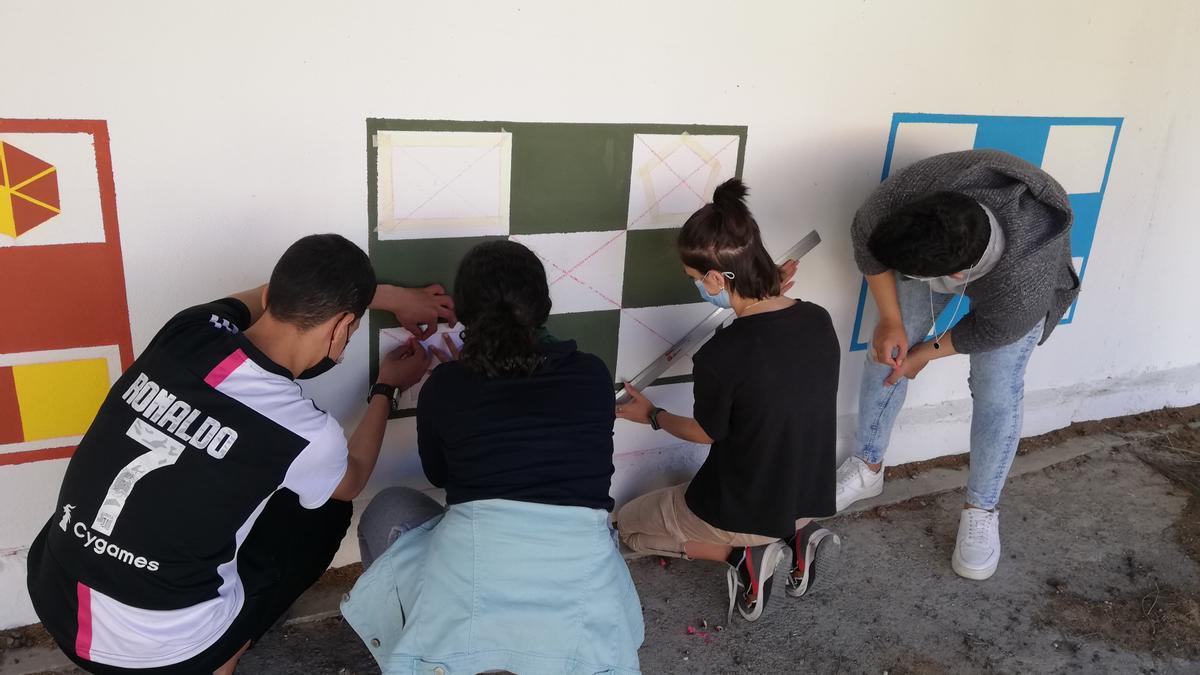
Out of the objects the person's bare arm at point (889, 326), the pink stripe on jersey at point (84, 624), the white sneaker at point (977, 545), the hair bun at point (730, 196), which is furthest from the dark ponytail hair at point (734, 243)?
the pink stripe on jersey at point (84, 624)

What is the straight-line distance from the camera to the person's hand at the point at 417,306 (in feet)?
5.78

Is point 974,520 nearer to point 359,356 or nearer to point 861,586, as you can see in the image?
point 861,586

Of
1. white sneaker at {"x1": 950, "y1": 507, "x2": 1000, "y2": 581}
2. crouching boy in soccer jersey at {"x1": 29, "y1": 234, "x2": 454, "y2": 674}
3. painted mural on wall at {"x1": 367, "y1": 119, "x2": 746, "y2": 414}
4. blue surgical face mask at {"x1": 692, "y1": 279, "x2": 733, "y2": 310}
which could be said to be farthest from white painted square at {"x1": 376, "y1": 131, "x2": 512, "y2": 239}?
white sneaker at {"x1": 950, "y1": 507, "x2": 1000, "y2": 581}

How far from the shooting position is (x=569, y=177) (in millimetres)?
1864

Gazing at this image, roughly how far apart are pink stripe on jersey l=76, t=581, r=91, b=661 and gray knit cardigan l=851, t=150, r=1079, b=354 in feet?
5.46

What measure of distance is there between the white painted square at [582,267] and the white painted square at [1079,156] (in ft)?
4.30

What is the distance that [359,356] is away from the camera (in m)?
1.85

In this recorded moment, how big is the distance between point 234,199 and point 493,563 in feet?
2.73

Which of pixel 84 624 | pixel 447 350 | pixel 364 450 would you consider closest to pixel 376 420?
pixel 364 450

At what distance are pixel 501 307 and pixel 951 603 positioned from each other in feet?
4.66

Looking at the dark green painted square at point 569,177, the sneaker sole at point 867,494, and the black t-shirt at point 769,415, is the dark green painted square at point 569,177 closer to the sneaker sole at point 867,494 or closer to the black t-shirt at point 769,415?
the black t-shirt at point 769,415

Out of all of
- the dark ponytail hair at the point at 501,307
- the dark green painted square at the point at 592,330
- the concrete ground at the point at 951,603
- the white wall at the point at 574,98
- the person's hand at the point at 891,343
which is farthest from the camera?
the person's hand at the point at 891,343

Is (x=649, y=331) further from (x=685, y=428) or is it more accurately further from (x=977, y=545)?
(x=977, y=545)

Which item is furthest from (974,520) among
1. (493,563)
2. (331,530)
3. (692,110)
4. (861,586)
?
(331,530)
